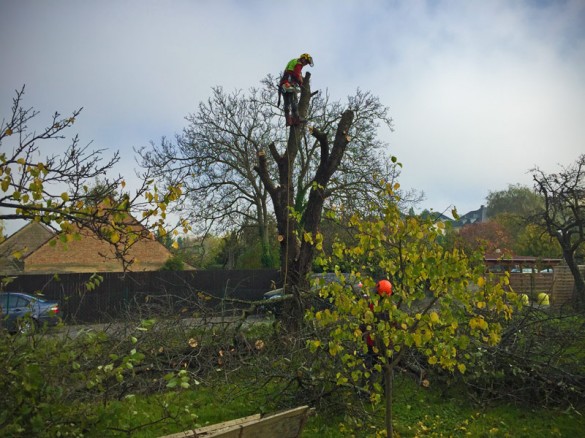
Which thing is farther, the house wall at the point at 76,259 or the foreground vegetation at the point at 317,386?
the house wall at the point at 76,259

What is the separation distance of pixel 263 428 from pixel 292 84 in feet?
22.9

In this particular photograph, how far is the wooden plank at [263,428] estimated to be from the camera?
2771 mm

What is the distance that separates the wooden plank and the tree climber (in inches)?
248

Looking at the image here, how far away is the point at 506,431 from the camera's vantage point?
205 inches

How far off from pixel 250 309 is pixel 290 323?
0.70 meters

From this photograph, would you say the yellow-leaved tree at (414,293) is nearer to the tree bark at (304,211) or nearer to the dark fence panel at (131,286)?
the tree bark at (304,211)

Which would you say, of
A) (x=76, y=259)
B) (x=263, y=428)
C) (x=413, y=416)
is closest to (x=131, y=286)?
(x=76, y=259)

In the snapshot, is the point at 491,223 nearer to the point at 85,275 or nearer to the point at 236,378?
the point at 85,275

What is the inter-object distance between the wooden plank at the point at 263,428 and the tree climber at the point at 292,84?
6.30m

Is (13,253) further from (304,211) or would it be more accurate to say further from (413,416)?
(304,211)

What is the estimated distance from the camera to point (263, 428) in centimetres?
295

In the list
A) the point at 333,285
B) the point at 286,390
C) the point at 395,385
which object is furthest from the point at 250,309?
the point at 333,285

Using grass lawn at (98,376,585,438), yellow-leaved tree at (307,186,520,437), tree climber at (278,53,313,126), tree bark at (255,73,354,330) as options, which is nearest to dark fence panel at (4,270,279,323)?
tree bark at (255,73,354,330)

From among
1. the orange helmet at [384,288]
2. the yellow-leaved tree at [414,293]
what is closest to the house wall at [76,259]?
the orange helmet at [384,288]
